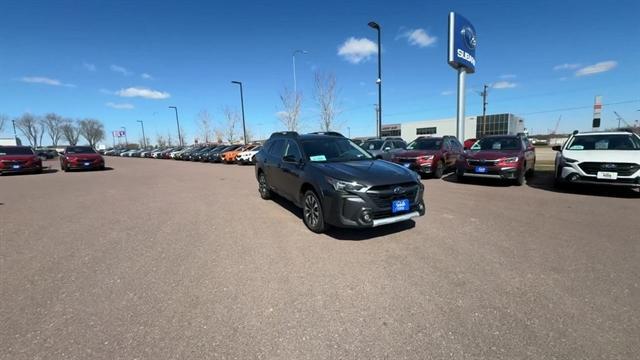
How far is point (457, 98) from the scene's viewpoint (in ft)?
57.9

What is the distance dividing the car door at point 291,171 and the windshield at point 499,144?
24.1 ft

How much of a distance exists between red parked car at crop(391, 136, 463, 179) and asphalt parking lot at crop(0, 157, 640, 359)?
5.52 meters

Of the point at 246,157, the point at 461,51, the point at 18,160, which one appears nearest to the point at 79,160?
the point at 18,160

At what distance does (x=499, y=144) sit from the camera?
1038 cm

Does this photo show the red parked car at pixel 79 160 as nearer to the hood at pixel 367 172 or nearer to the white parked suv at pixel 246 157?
the white parked suv at pixel 246 157

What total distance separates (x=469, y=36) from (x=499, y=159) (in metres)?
12.0

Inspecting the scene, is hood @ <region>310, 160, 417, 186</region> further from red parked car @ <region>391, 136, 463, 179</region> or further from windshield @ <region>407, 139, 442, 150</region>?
windshield @ <region>407, 139, 442, 150</region>

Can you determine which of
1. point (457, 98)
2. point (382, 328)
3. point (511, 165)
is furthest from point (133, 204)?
point (457, 98)

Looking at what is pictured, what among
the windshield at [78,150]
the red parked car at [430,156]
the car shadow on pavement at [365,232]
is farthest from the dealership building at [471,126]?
the car shadow on pavement at [365,232]

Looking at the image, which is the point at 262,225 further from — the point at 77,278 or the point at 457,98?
the point at 457,98

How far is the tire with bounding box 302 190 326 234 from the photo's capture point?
488 cm

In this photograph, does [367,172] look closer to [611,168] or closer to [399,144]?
[611,168]

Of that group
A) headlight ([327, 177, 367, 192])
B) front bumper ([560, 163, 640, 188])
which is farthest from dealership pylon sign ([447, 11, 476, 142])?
headlight ([327, 177, 367, 192])

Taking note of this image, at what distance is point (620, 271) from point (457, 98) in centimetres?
1591
